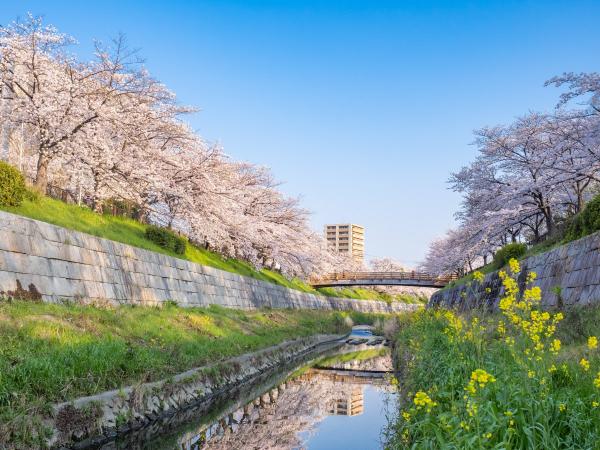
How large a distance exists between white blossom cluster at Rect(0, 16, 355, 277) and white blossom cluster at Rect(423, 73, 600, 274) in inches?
529

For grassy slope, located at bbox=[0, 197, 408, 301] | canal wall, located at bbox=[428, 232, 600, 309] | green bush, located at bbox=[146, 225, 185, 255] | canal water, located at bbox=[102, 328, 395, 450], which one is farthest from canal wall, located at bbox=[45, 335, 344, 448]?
green bush, located at bbox=[146, 225, 185, 255]

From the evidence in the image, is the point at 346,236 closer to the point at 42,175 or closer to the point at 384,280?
the point at 384,280

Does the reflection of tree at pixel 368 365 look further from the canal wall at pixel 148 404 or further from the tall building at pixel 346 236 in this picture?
the tall building at pixel 346 236

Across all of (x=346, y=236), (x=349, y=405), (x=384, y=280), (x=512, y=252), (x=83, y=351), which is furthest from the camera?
(x=346, y=236)

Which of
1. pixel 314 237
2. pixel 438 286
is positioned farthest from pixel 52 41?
pixel 438 286

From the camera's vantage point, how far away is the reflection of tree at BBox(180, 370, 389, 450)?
27.9 ft

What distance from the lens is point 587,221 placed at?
42.9 ft

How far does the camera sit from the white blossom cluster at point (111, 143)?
16938 mm

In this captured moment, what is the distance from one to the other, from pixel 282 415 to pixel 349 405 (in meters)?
2.58

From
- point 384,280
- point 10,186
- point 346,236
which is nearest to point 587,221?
point 10,186

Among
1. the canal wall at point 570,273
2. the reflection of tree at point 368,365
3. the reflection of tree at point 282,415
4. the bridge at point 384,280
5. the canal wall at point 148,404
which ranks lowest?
the reflection of tree at point 368,365

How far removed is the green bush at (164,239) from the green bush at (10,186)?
8.50m

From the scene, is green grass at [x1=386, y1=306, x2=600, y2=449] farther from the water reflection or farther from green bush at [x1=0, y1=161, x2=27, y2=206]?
green bush at [x1=0, y1=161, x2=27, y2=206]

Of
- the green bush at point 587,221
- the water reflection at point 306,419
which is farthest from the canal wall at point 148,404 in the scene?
the green bush at point 587,221
